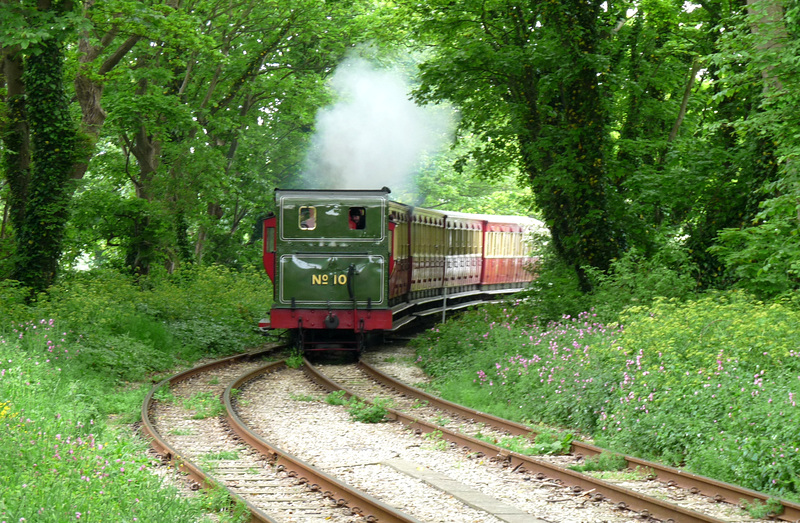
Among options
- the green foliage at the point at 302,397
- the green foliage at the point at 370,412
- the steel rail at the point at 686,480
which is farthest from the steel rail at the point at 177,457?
the steel rail at the point at 686,480

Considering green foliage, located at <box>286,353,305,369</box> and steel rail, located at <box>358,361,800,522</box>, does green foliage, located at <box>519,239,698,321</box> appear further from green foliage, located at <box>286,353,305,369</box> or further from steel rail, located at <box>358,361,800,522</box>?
green foliage, located at <box>286,353,305,369</box>

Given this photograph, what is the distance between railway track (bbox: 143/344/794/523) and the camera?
23.7ft

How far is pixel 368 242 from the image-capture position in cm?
1762

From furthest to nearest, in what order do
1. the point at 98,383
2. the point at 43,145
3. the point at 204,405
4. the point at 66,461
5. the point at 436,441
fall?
the point at 43,145, the point at 98,383, the point at 204,405, the point at 436,441, the point at 66,461

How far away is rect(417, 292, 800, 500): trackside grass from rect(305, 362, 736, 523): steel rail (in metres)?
1.10

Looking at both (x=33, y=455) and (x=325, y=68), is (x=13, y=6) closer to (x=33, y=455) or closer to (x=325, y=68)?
(x=33, y=455)

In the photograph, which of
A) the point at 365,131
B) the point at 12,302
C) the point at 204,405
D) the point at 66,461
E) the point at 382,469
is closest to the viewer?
the point at 66,461

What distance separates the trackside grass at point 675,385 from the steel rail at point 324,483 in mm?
3187

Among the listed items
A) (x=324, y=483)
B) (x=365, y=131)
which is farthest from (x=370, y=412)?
(x=365, y=131)

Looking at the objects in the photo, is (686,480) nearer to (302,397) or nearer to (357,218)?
(302,397)

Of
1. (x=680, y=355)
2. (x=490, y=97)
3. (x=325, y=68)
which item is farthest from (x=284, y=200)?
(x=325, y=68)

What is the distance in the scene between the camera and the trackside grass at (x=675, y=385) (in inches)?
315

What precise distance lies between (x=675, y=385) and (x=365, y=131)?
24.4 m

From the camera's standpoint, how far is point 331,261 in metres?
17.6
